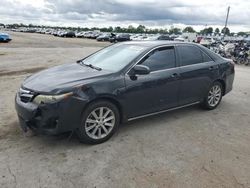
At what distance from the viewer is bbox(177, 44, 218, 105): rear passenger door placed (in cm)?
512

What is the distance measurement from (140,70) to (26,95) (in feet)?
5.76

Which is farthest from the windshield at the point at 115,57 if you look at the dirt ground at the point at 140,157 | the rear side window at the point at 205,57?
the rear side window at the point at 205,57

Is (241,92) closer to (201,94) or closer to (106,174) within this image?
(201,94)

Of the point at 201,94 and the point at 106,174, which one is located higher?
the point at 201,94

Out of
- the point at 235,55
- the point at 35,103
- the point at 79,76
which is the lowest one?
the point at 235,55

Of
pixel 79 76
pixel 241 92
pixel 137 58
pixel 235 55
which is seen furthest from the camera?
pixel 235 55

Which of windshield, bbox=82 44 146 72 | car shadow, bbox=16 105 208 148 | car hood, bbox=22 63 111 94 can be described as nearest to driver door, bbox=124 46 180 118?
windshield, bbox=82 44 146 72

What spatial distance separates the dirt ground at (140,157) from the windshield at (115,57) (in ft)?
3.72

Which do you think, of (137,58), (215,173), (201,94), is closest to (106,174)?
(215,173)

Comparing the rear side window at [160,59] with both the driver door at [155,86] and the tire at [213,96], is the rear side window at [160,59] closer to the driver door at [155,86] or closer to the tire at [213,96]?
the driver door at [155,86]

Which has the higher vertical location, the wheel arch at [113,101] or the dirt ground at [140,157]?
the wheel arch at [113,101]

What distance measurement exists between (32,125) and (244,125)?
381 centimetres

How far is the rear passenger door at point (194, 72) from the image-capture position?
5.12 m

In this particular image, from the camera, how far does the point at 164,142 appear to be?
4.24 metres
